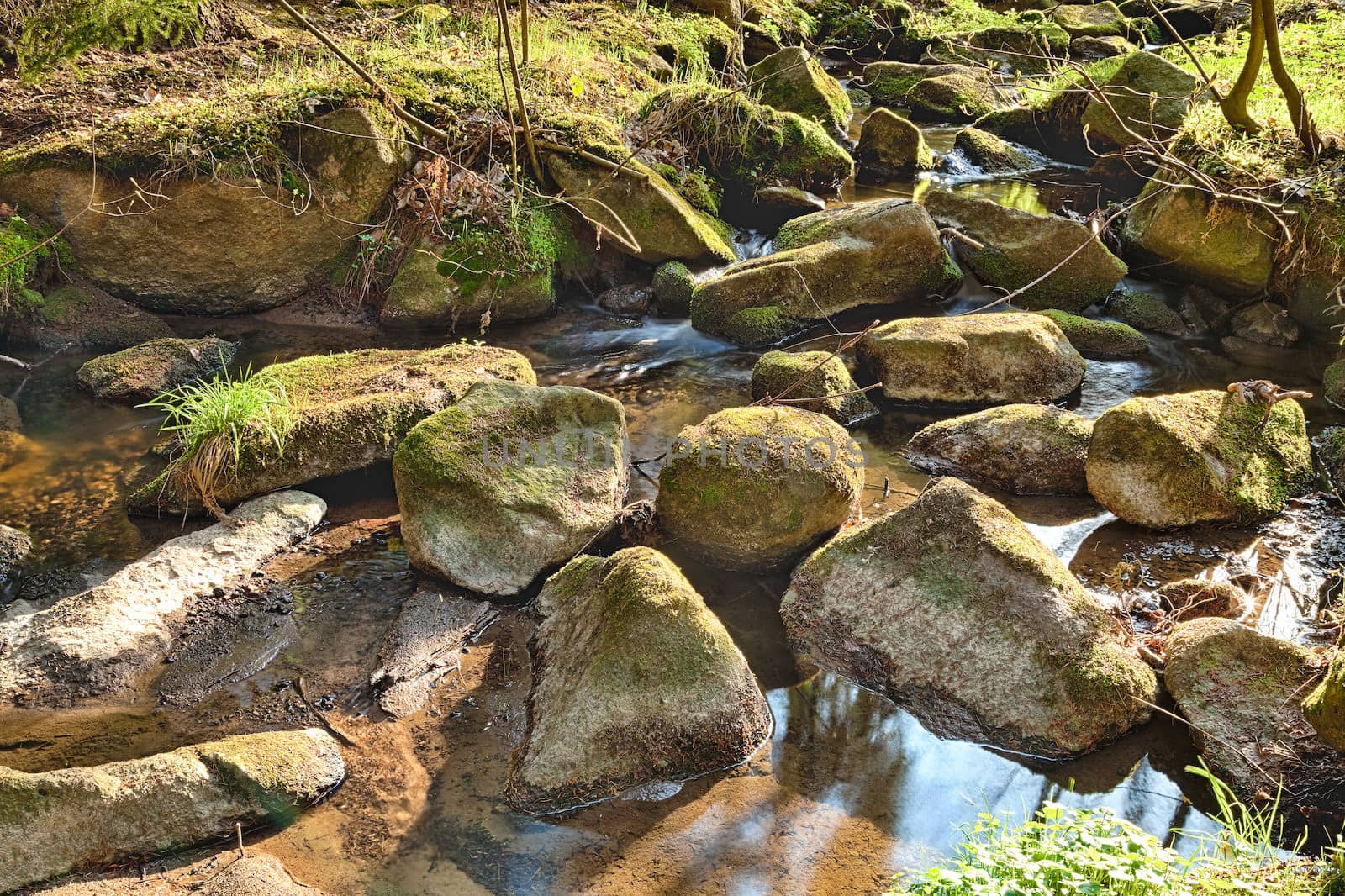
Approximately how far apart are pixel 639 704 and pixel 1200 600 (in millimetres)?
2860

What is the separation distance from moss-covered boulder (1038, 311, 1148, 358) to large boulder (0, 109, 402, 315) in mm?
5579

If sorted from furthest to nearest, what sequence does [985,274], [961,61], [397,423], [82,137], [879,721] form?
[961,61] < [985,274] < [82,137] < [397,423] < [879,721]

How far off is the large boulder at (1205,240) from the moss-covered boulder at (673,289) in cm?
381

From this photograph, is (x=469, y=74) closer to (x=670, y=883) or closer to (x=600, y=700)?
(x=600, y=700)

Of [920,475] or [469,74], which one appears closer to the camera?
[920,475]

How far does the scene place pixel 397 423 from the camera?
561 cm

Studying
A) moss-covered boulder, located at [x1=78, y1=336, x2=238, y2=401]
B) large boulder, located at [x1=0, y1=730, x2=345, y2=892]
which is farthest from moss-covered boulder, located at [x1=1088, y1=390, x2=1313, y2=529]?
moss-covered boulder, located at [x1=78, y1=336, x2=238, y2=401]

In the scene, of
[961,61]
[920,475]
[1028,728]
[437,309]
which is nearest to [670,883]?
[1028,728]

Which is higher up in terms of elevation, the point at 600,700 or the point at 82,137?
the point at 82,137

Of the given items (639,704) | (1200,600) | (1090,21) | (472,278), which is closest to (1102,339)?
(1200,600)

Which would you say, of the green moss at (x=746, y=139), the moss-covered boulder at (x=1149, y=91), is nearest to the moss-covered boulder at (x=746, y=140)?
the green moss at (x=746, y=139)

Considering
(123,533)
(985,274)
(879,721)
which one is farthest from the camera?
(985,274)

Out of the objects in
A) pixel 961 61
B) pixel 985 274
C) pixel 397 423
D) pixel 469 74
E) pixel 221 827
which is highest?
pixel 961 61

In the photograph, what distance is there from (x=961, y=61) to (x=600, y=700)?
41.9ft
